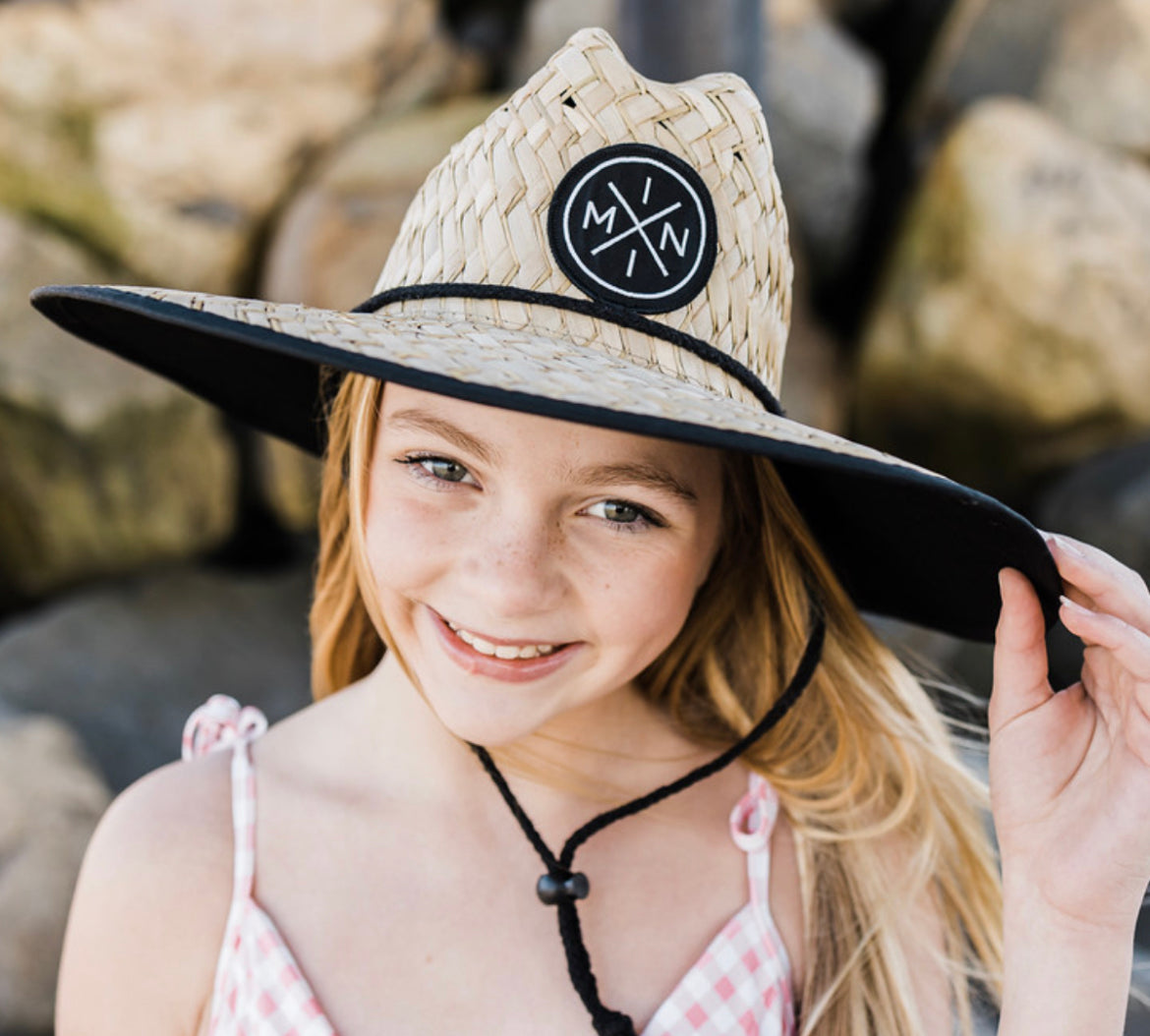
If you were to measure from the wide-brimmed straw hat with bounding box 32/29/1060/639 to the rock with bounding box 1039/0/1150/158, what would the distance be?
379 cm

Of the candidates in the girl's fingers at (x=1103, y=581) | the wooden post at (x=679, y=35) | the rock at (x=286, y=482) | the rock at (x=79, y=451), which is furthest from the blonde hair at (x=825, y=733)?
the rock at (x=286, y=482)

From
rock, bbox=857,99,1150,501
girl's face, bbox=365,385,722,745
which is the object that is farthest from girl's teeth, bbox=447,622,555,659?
rock, bbox=857,99,1150,501

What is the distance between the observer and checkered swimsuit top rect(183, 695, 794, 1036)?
132 cm

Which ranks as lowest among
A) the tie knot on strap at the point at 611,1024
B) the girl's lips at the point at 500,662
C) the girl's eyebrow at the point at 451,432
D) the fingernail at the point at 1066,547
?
the tie knot on strap at the point at 611,1024

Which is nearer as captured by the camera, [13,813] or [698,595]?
[698,595]

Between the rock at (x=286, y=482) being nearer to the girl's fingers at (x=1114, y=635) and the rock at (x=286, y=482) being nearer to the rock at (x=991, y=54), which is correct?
the rock at (x=991, y=54)

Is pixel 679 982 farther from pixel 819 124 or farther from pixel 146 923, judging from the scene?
pixel 819 124

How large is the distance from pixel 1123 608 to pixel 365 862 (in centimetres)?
84

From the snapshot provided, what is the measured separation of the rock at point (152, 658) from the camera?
10.6 feet

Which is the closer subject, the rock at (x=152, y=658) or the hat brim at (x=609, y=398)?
the hat brim at (x=609, y=398)

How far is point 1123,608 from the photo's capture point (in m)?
1.17

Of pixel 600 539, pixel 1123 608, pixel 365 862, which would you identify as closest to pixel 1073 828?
pixel 1123 608

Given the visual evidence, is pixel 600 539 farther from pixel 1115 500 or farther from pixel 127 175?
pixel 127 175

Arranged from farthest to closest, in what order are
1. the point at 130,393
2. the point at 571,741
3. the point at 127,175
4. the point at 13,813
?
the point at 127,175 → the point at 130,393 → the point at 13,813 → the point at 571,741
